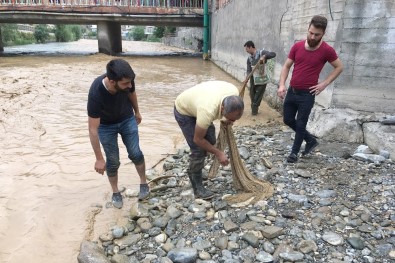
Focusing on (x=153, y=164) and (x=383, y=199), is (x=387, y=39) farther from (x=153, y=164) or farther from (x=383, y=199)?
(x=153, y=164)

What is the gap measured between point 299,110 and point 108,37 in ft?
61.4

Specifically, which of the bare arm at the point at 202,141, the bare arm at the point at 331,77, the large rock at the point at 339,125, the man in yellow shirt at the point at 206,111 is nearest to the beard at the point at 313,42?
the bare arm at the point at 331,77

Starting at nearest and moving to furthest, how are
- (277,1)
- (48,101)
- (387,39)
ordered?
(387,39) → (277,1) → (48,101)

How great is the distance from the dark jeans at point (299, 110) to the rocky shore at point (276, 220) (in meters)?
0.33

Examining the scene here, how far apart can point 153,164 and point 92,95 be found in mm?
2068

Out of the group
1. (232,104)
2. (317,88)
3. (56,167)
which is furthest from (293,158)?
(56,167)

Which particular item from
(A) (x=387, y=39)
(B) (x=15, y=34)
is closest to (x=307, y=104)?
(A) (x=387, y=39)

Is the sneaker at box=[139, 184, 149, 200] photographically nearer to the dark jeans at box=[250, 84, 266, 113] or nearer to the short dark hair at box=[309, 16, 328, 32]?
the short dark hair at box=[309, 16, 328, 32]

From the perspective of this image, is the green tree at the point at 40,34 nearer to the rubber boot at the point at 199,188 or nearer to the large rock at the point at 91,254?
the rubber boot at the point at 199,188

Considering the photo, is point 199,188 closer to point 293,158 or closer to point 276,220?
point 276,220

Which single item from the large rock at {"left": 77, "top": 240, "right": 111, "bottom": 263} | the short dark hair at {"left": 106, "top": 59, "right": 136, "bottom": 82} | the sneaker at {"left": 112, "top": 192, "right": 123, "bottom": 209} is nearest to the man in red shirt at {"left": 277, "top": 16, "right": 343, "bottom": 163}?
the short dark hair at {"left": 106, "top": 59, "right": 136, "bottom": 82}

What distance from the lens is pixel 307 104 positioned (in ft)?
12.4

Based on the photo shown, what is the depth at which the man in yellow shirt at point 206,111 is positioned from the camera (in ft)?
8.50

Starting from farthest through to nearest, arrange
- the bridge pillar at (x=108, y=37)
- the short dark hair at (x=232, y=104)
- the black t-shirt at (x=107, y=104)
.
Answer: the bridge pillar at (x=108, y=37), the black t-shirt at (x=107, y=104), the short dark hair at (x=232, y=104)
